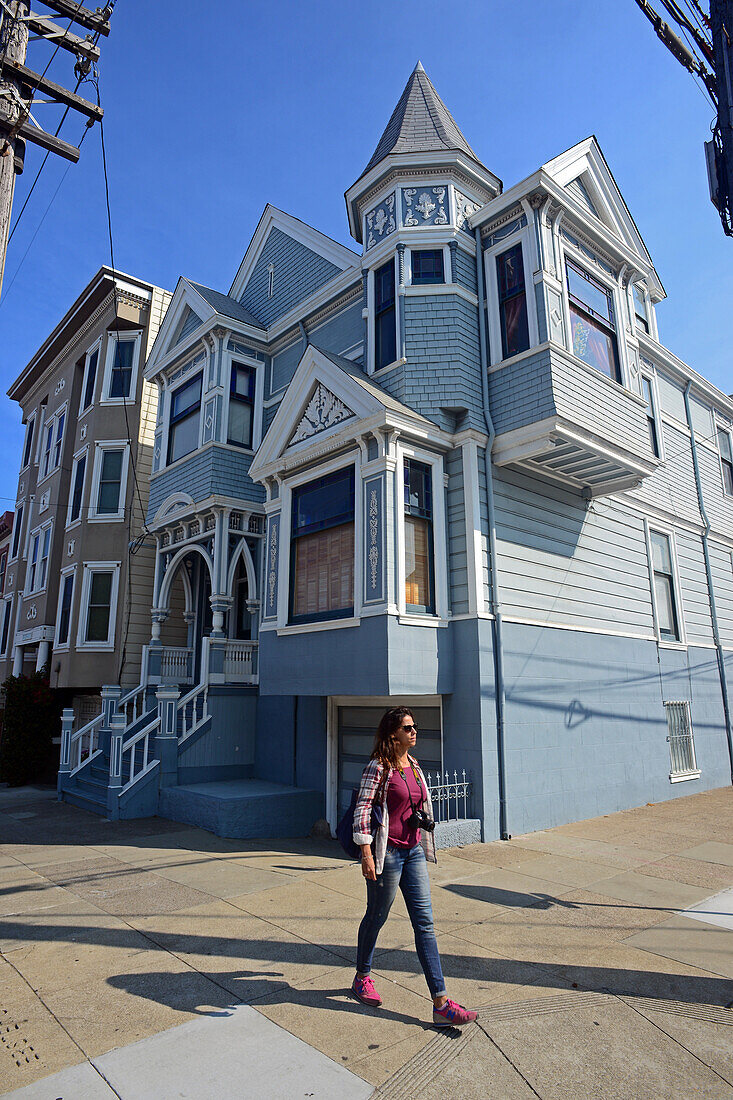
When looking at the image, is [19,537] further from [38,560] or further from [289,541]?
[289,541]

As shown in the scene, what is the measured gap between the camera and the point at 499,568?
10438mm

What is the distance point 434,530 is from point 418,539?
1.03ft

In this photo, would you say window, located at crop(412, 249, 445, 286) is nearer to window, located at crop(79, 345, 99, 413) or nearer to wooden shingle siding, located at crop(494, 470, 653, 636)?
wooden shingle siding, located at crop(494, 470, 653, 636)

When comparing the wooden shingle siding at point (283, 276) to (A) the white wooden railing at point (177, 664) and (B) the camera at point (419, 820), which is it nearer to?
(A) the white wooden railing at point (177, 664)

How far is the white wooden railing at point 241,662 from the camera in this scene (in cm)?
1343

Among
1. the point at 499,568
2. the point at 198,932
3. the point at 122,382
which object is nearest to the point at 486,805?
the point at 499,568

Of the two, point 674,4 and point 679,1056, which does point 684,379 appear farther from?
point 679,1056

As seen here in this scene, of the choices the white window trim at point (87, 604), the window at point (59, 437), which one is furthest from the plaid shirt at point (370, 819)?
the window at point (59, 437)

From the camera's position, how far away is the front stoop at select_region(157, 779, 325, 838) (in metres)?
10.1

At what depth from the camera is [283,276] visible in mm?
16234

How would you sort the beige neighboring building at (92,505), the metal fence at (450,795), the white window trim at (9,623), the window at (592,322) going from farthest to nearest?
the white window trim at (9,623) → the beige neighboring building at (92,505) → the window at (592,322) → the metal fence at (450,795)

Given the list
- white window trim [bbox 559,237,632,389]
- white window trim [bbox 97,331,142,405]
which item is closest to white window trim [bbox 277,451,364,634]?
white window trim [bbox 559,237,632,389]

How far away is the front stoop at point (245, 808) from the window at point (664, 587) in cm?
856

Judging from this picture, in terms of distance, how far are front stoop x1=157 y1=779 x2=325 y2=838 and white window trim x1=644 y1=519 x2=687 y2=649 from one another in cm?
798
